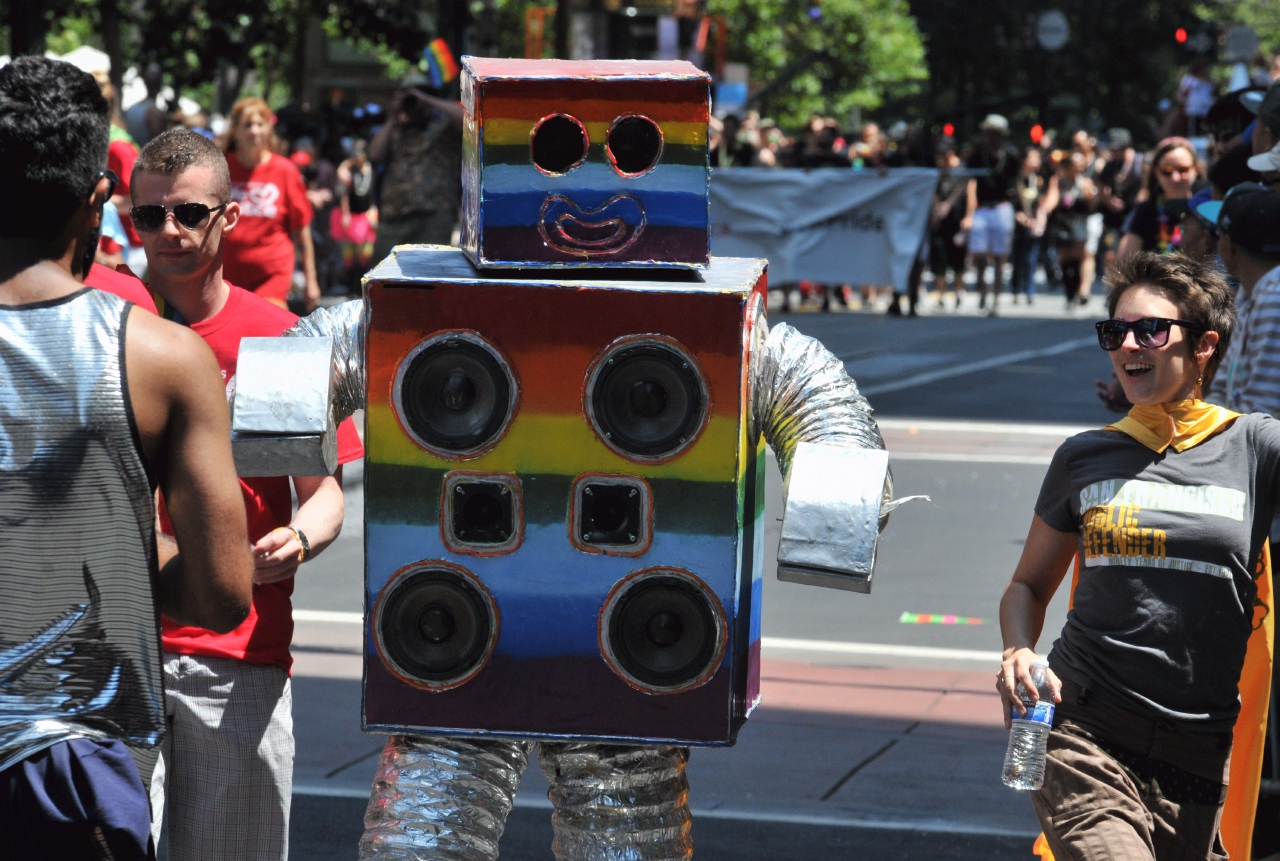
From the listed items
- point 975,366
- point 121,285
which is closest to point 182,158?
point 121,285

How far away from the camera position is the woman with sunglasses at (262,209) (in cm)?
788

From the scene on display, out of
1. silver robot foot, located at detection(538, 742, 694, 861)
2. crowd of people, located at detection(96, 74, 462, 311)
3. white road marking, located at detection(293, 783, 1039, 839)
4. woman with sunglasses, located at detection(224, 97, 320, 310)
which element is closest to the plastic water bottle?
silver robot foot, located at detection(538, 742, 694, 861)

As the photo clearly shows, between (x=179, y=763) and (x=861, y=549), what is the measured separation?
1312mm

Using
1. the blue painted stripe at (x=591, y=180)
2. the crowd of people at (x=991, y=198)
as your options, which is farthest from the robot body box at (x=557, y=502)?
the crowd of people at (x=991, y=198)

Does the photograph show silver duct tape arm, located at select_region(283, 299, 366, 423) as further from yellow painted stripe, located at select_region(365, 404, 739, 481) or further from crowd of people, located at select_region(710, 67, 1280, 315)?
crowd of people, located at select_region(710, 67, 1280, 315)

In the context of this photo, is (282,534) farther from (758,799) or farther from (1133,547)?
(758,799)

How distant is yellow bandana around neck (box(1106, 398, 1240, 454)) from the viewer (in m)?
3.10

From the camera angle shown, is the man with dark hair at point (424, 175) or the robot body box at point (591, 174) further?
the man with dark hair at point (424, 175)

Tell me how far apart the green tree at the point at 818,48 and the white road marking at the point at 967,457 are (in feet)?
99.5

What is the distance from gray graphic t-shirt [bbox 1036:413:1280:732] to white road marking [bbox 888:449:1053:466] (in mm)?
7113

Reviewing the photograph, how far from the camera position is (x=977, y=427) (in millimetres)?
11523

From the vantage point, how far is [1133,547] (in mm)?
3029

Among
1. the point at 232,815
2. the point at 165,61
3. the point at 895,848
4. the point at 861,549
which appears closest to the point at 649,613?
the point at 861,549

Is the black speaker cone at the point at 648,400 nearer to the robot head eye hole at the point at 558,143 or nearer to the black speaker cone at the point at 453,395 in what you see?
the black speaker cone at the point at 453,395
